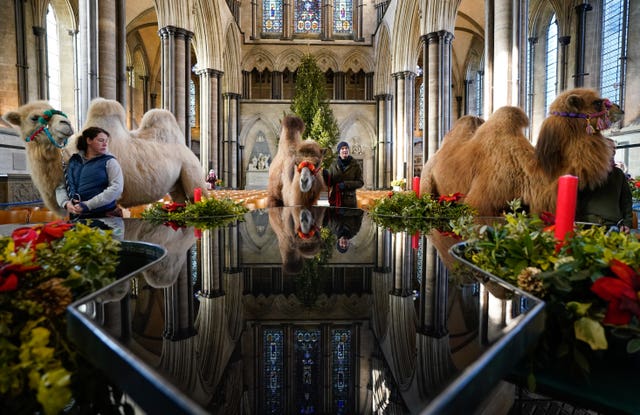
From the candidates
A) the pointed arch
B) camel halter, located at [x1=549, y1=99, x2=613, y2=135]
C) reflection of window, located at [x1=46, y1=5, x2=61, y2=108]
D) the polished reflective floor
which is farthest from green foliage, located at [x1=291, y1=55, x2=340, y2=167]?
the polished reflective floor

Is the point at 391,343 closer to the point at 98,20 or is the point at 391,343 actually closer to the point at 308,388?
the point at 308,388

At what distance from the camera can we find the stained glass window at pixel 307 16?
73.0ft

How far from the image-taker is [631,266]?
2.29ft

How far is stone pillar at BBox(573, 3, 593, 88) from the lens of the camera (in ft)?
42.8

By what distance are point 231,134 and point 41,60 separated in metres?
9.63

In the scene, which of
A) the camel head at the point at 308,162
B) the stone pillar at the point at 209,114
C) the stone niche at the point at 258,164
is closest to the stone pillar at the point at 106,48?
the camel head at the point at 308,162

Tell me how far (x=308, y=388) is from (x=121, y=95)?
7.85 m

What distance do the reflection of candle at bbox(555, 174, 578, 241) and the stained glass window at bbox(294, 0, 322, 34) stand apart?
23.9 metres

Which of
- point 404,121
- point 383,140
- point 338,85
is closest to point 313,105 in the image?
point 404,121

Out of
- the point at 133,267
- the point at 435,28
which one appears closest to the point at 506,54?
the point at 435,28

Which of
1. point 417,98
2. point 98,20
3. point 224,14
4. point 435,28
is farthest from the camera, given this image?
point 417,98

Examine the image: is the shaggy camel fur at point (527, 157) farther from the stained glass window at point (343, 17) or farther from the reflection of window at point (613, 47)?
the stained glass window at point (343, 17)

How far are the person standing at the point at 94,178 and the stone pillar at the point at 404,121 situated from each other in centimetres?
1515

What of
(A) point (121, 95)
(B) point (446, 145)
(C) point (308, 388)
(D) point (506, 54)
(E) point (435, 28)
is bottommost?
(C) point (308, 388)
